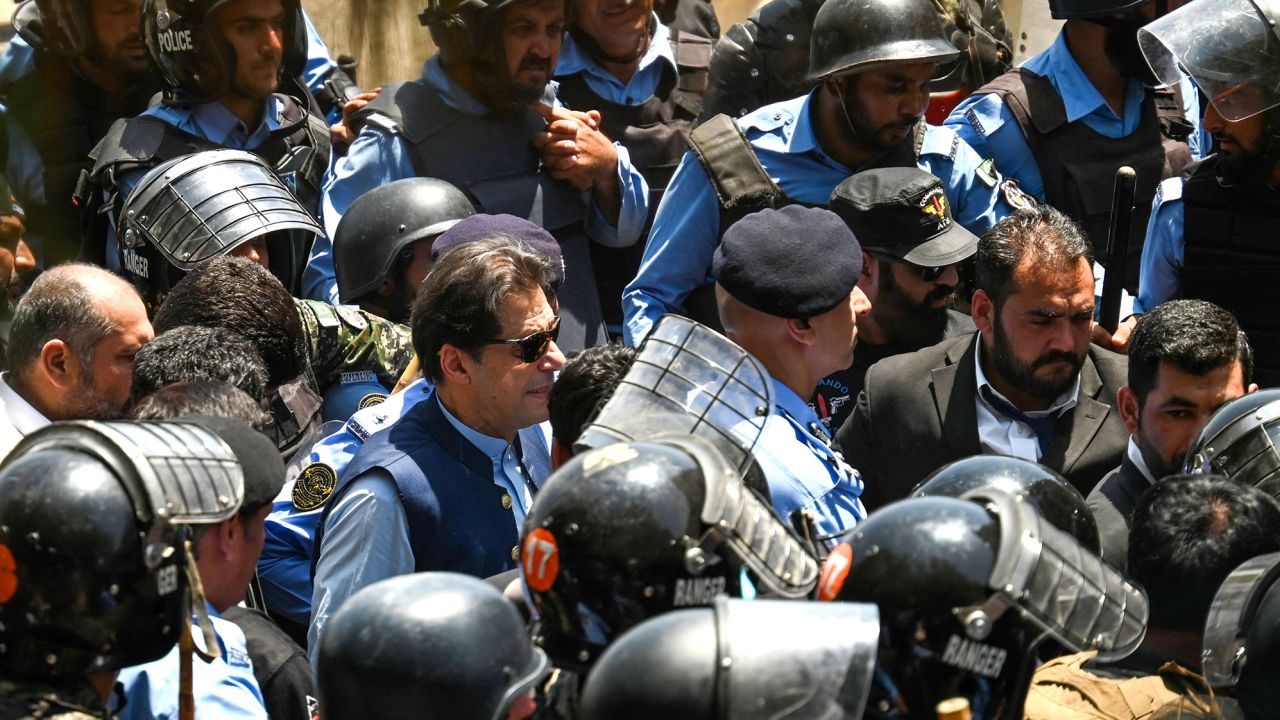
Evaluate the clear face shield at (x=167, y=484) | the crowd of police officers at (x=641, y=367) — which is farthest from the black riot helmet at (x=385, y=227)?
the clear face shield at (x=167, y=484)

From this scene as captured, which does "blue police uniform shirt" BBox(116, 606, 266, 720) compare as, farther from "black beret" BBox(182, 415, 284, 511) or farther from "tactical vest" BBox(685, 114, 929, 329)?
"tactical vest" BBox(685, 114, 929, 329)

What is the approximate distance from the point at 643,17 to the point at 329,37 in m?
2.30

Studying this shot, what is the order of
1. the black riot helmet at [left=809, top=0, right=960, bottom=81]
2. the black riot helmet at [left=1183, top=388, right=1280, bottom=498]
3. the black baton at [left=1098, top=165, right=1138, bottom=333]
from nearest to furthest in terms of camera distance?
1. the black riot helmet at [left=1183, top=388, right=1280, bottom=498]
2. the black baton at [left=1098, top=165, right=1138, bottom=333]
3. the black riot helmet at [left=809, top=0, right=960, bottom=81]

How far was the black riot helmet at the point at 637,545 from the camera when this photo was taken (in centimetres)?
262

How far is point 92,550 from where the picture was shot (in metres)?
2.60

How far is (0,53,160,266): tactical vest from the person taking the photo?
5766mm

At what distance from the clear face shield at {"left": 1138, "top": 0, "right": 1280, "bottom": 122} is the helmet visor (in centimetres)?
229

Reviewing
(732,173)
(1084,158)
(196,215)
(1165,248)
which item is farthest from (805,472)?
(1084,158)

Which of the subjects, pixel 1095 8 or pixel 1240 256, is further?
pixel 1095 8

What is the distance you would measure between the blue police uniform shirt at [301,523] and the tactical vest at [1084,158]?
2.50 metres

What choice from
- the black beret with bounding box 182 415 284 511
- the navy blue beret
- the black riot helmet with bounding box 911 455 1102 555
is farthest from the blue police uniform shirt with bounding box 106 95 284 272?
the black riot helmet with bounding box 911 455 1102 555

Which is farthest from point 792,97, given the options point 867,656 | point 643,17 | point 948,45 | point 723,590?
point 867,656

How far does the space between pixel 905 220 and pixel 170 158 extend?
2.29 meters

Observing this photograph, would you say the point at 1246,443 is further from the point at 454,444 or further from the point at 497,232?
the point at 497,232
